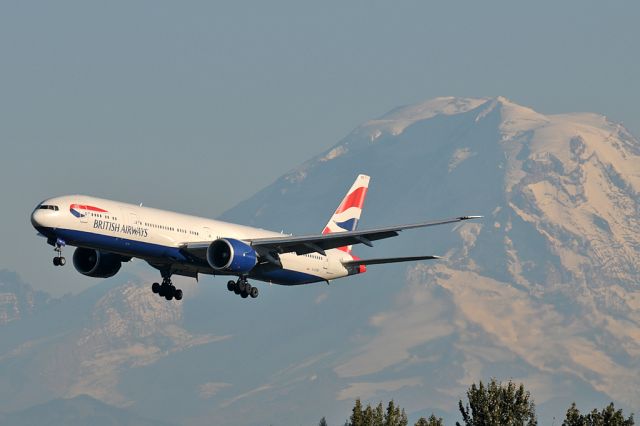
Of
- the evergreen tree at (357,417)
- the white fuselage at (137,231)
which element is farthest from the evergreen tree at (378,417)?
the white fuselage at (137,231)

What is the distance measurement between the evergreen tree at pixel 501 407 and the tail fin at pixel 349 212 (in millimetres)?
36799

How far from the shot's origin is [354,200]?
386 ft

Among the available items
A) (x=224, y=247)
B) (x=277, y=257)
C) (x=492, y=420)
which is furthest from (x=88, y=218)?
(x=492, y=420)

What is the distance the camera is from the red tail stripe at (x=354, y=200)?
4584 inches

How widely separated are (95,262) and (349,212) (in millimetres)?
26789

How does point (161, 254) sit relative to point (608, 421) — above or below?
above

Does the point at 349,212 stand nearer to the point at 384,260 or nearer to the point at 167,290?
the point at 384,260

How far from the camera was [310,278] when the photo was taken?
10394 centimetres

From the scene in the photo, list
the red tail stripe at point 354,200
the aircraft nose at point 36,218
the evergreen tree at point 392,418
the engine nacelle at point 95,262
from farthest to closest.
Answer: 1. the red tail stripe at point 354,200
2. the engine nacelle at point 95,262
3. the evergreen tree at point 392,418
4. the aircraft nose at point 36,218

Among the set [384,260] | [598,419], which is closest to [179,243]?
[384,260]

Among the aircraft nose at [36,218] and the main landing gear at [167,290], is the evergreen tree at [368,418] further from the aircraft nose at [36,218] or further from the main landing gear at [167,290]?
the aircraft nose at [36,218]

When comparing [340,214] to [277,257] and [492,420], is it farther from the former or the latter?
[492,420]

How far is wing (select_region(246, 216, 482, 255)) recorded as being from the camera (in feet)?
303

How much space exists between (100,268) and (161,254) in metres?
7.23
